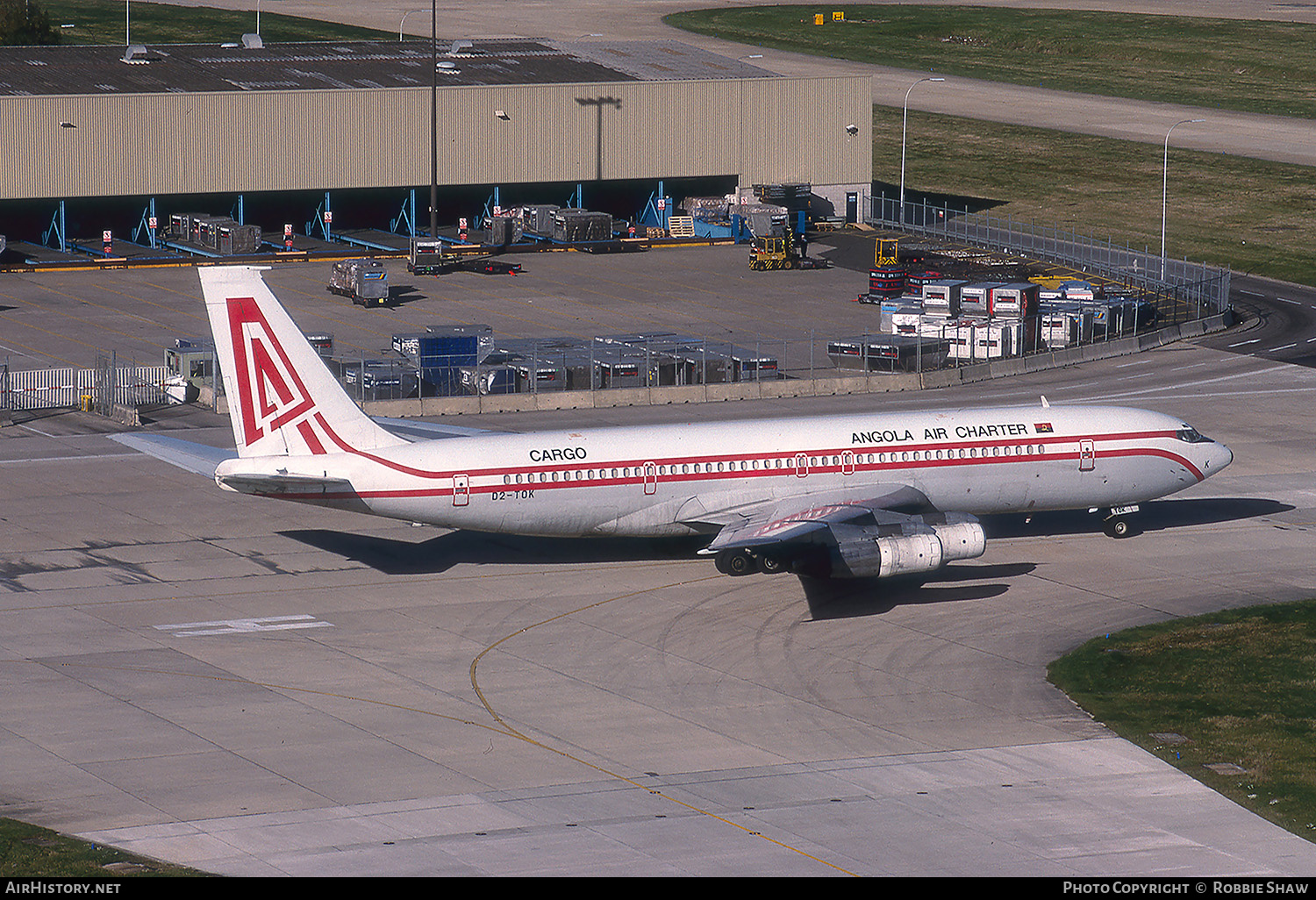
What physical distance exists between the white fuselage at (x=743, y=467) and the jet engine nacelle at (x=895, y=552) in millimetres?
4135

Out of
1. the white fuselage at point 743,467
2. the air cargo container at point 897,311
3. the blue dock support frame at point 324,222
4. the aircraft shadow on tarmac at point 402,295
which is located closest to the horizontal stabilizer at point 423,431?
the white fuselage at point 743,467

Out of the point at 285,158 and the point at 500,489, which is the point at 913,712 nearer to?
the point at 500,489

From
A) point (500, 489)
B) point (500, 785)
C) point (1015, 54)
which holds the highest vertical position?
point (1015, 54)

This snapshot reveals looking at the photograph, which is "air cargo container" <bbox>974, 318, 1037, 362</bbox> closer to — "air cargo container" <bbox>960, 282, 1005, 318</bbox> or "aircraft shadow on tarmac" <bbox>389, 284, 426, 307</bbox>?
"air cargo container" <bbox>960, 282, 1005, 318</bbox>

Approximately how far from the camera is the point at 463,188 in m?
130

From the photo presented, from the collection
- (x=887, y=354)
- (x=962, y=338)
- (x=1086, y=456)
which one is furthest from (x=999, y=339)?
(x=1086, y=456)

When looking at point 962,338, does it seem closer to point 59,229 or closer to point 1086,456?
point 1086,456

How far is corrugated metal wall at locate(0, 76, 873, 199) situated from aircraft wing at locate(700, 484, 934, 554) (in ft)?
243

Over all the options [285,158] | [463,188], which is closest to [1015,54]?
[463,188]

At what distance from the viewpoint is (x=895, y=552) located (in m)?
50.2

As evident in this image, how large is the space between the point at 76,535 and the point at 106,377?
22.8 meters

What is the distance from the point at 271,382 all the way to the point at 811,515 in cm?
1561

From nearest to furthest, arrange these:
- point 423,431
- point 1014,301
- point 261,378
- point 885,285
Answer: point 261,378 → point 423,431 → point 1014,301 → point 885,285

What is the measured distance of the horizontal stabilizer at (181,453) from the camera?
51.2 m
